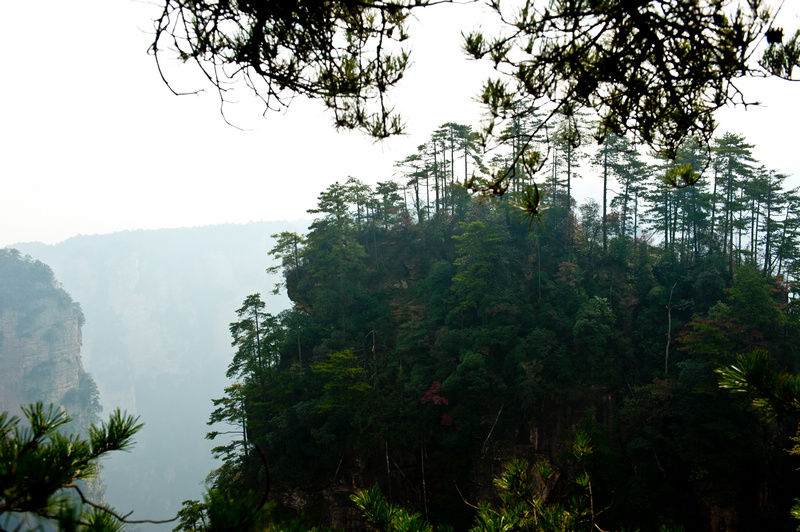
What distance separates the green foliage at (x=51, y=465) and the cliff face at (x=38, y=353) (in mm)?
67979

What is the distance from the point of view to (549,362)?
12.6 metres

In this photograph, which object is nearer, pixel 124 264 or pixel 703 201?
pixel 703 201

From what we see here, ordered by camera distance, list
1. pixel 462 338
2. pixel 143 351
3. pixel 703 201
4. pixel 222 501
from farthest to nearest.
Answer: pixel 143 351 < pixel 703 201 < pixel 462 338 < pixel 222 501

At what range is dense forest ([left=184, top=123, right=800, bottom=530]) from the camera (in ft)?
33.3

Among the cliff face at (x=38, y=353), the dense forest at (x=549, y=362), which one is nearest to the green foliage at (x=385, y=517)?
the dense forest at (x=549, y=362)

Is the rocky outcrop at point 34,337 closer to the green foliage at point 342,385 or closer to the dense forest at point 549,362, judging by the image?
the dense forest at point 549,362

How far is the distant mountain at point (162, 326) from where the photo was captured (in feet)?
231

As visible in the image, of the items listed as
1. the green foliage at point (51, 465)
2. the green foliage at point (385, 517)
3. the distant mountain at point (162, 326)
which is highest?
the green foliage at point (51, 465)

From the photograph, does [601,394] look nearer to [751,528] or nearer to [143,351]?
[751,528]

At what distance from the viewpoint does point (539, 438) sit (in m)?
11.9

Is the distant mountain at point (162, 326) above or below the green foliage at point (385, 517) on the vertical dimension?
below

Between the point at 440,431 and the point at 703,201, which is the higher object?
the point at 703,201

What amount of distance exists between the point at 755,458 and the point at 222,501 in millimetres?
13319

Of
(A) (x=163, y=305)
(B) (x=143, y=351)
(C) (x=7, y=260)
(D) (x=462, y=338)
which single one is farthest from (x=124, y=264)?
(D) (x=462, y=338)
